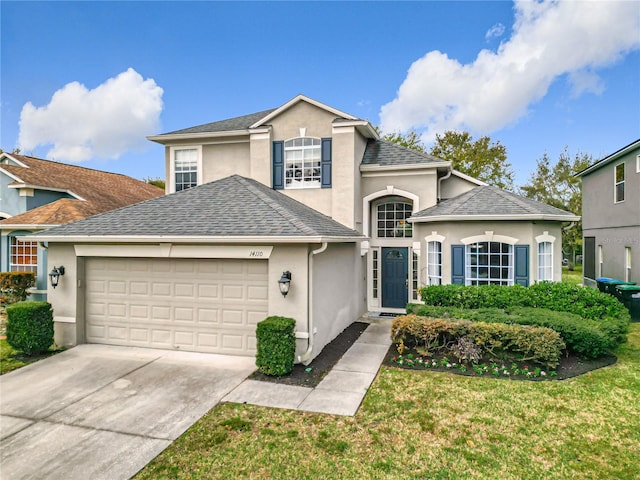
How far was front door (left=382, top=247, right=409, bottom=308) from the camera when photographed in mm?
12836

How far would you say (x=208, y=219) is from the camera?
28.2 feet

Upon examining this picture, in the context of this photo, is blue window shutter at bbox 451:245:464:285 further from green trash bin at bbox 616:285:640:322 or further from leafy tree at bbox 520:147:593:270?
leafy tree at bbox 520:147:593:270

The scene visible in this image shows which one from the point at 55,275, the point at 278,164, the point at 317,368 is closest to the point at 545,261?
the point at 317,368

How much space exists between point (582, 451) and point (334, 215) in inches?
333

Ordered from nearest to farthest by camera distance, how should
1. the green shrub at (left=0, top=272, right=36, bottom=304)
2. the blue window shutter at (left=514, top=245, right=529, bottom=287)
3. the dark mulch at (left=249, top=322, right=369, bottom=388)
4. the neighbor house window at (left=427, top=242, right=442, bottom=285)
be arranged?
1. the dark mulch at (left=249, top=322, right=369, bottom=388)
2. the blue window shutter at (left=514, top=245, right=529, bottom=287)
3. the neighbor house window at (left=427, top=242, right=442, bottom=285)
4. the green shrub at (left=0, top=272, right=36, bottom=304)

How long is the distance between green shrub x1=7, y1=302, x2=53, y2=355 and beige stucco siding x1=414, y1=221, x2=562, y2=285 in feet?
34.3

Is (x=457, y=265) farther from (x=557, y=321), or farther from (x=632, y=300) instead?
(x=632, y=300)

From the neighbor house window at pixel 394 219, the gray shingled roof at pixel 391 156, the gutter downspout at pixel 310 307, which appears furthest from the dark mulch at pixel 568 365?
the gray shingled roof at pixel 391 156

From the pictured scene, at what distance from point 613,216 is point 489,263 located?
10196 mm

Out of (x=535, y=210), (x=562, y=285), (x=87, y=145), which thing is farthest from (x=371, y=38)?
(x=87, y=145)

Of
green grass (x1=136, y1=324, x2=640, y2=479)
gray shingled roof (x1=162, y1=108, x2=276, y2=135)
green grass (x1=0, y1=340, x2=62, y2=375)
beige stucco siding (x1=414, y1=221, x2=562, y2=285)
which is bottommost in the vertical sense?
green grass (x1=136, y1=324, x2=640, y2=479)

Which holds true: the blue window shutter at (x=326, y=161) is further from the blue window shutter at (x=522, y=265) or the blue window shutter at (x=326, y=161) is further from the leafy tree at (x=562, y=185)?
the leafy tree at (x=562, y=185)

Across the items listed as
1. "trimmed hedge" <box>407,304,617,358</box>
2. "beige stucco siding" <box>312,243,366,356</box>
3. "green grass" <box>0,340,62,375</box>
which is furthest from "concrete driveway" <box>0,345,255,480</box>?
"trimmed hedge" <box>407,304,617,358</box>

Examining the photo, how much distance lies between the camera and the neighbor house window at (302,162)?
12094 millimetres
